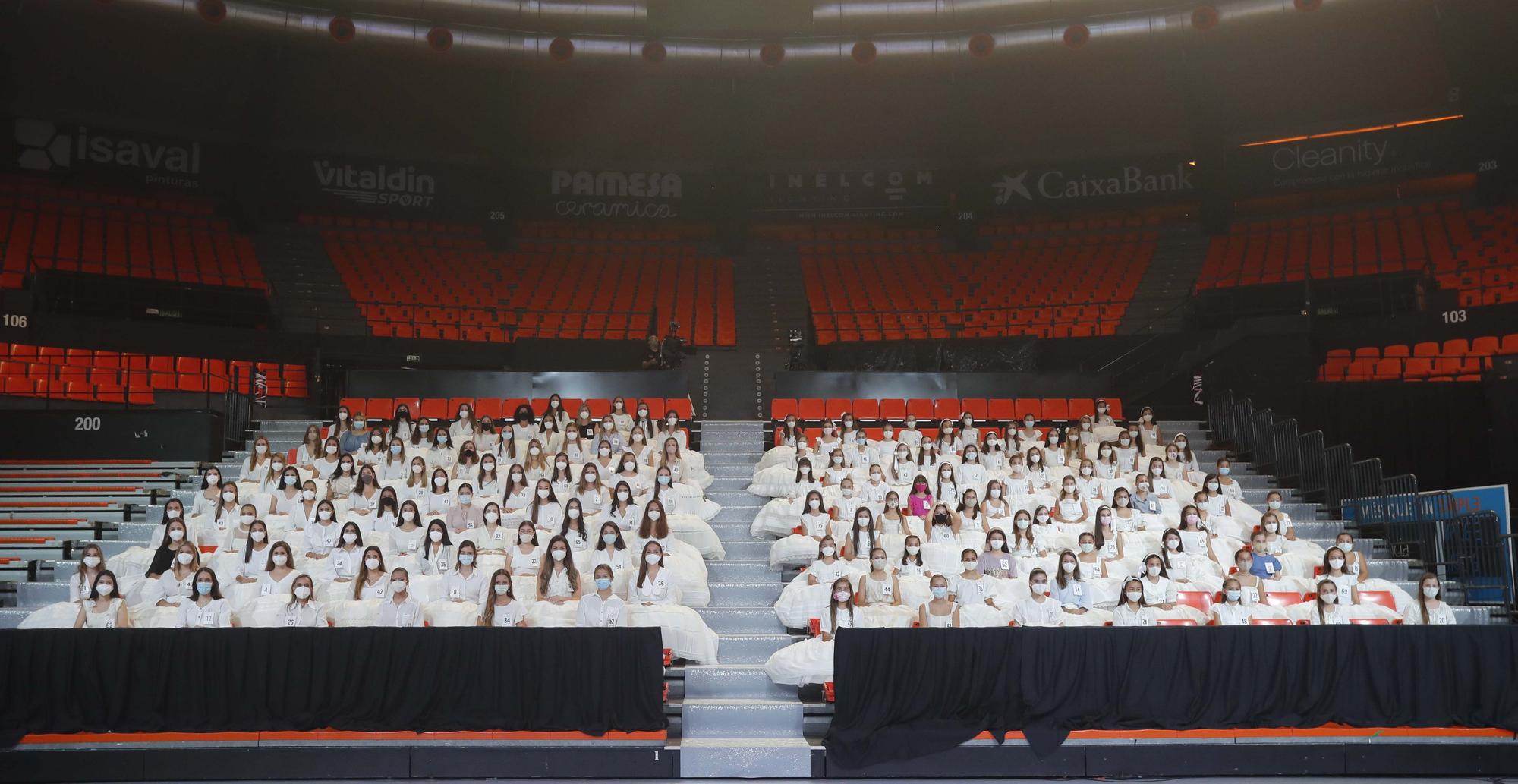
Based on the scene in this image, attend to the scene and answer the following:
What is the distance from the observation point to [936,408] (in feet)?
62.3

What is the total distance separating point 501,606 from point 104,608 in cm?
329

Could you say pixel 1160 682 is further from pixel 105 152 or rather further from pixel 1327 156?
pixel 105 152

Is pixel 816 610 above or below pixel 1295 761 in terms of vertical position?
above

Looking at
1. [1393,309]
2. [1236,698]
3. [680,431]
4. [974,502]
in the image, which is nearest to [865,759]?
[1236,698]

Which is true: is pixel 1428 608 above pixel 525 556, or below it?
→ below

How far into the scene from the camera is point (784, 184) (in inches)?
1166

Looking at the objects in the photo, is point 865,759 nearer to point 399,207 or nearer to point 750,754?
point 750,754

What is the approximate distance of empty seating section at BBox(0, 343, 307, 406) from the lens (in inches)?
711

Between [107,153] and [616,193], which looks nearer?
[107,153]

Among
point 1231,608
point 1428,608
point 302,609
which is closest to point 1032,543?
point 1231,608

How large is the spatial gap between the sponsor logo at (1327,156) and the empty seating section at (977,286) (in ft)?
10.2

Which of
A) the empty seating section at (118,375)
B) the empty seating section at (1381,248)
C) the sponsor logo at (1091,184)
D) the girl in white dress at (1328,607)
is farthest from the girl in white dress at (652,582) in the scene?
the sponsor logo at (1091,184)

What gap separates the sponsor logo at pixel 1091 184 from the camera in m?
28.1

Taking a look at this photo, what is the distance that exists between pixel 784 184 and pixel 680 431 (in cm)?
1538
